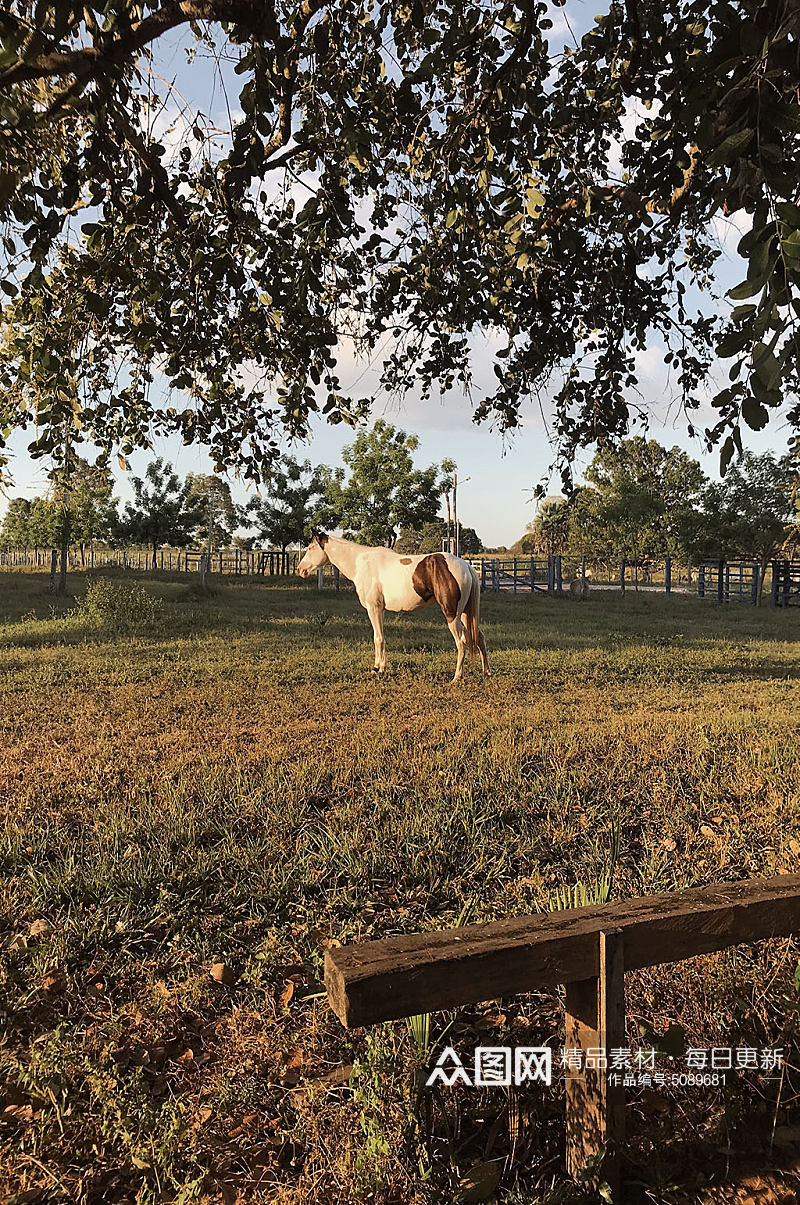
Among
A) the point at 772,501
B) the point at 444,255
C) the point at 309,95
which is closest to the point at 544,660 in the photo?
the point at 444,255

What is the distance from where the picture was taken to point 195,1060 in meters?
2.85

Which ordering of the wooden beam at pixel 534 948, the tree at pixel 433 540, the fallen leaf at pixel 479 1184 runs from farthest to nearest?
the tree at pixel 433 540
the fallen leaf at pixel 479 1184
the wooden beam at pixel 534 948

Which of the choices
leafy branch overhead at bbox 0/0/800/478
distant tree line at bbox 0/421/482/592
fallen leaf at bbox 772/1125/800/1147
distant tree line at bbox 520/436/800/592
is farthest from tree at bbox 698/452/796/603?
fallen leaf at bbox 772/1125/800/1147

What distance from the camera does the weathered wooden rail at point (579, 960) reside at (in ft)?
5.97

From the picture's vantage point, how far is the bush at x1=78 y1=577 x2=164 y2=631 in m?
16.0

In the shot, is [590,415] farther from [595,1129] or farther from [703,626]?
[703,626]

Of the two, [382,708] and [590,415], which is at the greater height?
[590,415]

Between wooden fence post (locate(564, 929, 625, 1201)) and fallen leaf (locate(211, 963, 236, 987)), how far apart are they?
1786 millimetres

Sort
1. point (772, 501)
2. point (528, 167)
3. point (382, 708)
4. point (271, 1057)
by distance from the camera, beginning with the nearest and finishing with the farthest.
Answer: point (271, 1057), point (528, 167), point (382, 708), point (772, 501)

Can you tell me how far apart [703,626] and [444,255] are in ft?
59.2

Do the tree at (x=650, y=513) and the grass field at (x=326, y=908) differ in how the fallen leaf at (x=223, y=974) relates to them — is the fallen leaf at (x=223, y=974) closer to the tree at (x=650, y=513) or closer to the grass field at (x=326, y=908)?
the grass field at (x=326, y=908)

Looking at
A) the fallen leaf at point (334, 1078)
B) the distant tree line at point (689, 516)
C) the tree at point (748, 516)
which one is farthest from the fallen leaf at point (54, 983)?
the tree at point (748, 516)

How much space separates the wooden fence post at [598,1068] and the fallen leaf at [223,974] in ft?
5.86

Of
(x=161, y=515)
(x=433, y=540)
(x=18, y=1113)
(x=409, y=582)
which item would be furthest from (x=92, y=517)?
(x=433, y=540)
